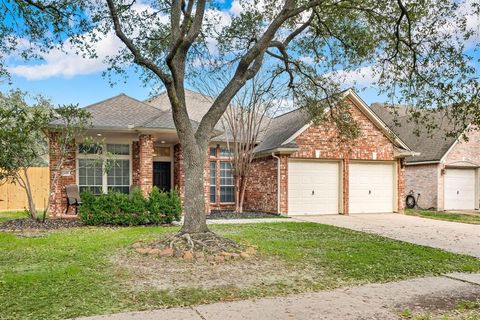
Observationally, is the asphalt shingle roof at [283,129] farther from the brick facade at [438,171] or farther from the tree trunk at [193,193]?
the tree trunk at [193,193]

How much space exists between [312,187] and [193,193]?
9346 mm

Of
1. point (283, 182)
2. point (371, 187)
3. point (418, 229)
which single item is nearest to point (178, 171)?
point (283, 182)

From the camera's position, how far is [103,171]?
15.1 metres

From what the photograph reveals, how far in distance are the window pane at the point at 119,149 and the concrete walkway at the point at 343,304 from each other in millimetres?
12204

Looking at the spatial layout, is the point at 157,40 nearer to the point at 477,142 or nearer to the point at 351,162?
the point at 351,162

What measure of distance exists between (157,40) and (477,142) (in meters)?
17.8

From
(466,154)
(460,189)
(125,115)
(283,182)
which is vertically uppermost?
(125,115)

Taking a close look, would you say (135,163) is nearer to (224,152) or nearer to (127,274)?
(224,152)

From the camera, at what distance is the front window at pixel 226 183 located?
18.4 m

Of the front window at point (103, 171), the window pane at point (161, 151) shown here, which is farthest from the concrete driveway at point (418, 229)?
the front window at point (103, 171)

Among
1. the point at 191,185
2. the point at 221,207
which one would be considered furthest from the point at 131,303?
the point at 221,207

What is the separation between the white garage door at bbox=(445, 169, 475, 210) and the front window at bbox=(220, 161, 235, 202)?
1080cm

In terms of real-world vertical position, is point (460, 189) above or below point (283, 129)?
below

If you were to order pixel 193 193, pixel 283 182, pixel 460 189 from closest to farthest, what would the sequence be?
pixel 193 193
pixel 283 182
pixel 460 189
